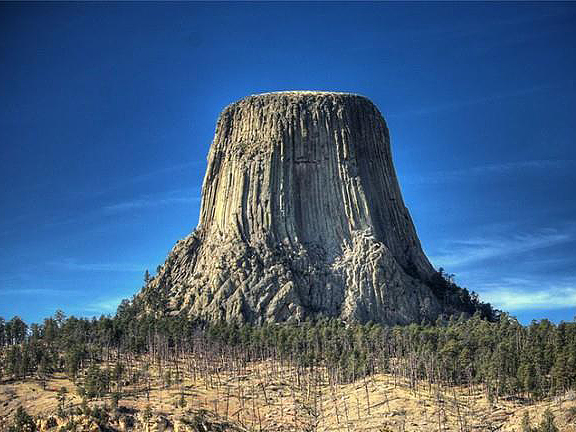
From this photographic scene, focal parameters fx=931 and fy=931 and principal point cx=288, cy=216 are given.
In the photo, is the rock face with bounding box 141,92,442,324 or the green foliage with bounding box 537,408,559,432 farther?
the rock face with bounding box 141,92,442,324

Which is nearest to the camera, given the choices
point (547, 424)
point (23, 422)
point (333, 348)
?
point (547, 424)

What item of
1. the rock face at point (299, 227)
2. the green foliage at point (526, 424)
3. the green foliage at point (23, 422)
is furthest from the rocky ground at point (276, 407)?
the rock face at point (299, 227)

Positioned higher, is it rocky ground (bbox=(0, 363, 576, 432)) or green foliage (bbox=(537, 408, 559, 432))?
rocky ground (bbox=(0, 363, 576, 432))

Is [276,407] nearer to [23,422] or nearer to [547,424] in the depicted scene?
[23,422]

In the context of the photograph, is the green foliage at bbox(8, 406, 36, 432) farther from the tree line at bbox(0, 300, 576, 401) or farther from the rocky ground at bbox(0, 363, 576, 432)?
the tree line at bbox(0, 300, 576, 401)

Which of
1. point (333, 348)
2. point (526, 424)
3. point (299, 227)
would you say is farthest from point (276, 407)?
point (299, 227)

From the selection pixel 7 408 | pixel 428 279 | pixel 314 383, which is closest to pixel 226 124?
pixel 428 279

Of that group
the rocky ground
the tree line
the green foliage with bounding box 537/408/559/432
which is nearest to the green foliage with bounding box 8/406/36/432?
the rocky ground

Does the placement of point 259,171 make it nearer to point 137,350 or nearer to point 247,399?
point 137,350

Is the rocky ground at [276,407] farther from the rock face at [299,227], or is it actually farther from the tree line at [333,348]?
the rock face at [299,227]
